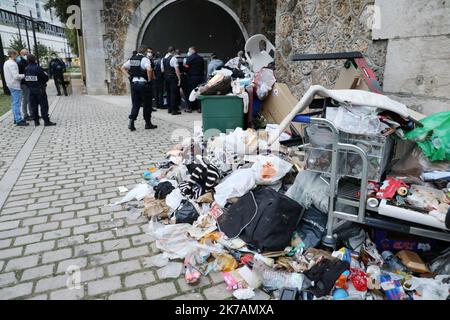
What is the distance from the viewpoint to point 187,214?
3.50 meters

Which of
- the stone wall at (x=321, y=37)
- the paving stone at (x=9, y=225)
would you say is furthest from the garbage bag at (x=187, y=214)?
the stone wall at (x=321, y=37)

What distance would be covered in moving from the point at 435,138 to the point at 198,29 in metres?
17.0

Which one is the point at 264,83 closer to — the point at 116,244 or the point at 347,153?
the point at 347,153

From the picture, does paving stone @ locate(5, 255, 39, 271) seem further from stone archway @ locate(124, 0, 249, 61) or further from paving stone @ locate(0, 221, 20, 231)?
stone archway @ locate(124, 0, 249, 61)

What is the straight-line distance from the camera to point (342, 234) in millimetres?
2887

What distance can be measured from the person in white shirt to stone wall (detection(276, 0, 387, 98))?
20.1 feet

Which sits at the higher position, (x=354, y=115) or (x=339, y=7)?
(x=339, y=7)

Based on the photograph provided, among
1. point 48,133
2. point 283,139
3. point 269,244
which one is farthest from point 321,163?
point 48,133

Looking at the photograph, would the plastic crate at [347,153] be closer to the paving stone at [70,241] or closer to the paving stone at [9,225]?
the paving stone at [70,241]

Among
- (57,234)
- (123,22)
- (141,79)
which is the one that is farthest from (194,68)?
(57,234)

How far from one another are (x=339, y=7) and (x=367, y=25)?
840 millimetres

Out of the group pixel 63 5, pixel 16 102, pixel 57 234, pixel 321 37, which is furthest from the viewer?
pixel 63 5

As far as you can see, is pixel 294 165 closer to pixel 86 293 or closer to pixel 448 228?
pixel 448 228

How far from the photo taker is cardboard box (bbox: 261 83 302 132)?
18.5ft
